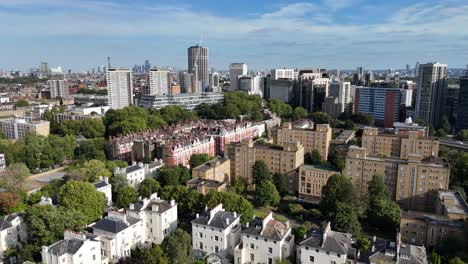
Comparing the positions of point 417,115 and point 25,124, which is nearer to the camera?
point 25,124

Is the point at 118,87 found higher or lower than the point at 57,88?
higher

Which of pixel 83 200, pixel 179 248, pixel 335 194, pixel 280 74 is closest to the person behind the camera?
pixel 179 248

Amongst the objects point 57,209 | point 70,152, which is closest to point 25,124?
point 70,152

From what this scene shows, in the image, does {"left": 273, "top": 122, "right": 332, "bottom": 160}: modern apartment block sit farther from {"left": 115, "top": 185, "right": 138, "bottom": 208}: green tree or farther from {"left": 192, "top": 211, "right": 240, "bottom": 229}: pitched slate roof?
{"left": 192, "top": 211, "right": 240, "bottom": 229}: pitched slate roof

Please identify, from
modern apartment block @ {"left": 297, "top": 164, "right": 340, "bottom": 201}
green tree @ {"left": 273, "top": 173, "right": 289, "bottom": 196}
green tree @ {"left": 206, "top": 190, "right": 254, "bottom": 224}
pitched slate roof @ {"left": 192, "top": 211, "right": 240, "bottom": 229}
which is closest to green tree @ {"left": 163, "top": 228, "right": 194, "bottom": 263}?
pitched slate roof @ {"left": 192, "top": 211, "right": 240, "bottom": 229}

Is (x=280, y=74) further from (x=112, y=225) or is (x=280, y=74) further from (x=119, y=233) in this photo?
(x=119, y=233)

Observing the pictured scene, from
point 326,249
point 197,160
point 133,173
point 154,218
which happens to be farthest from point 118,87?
point 326,249

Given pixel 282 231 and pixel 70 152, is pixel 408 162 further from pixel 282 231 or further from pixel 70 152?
pixel 70 152
